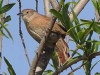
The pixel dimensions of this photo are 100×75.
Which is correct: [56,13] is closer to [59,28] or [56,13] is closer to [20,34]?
[20,34]

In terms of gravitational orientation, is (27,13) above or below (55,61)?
above

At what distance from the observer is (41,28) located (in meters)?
2.98

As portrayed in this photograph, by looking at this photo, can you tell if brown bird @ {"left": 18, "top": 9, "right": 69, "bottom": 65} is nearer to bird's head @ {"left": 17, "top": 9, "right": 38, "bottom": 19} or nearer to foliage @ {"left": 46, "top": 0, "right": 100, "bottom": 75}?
bird's head @ {"left": 17, "top": 9, "right": 38, "bottom": 19}

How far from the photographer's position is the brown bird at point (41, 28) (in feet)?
7.93

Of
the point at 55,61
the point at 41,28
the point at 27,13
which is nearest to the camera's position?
the point at 55,61

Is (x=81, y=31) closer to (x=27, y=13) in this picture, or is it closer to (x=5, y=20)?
(x=5, y=20)

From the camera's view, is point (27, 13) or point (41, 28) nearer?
point (41, 28)

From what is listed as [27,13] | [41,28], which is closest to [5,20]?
[41,28]

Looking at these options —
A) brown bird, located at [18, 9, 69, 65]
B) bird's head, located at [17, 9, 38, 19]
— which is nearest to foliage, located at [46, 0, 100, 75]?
brown bird, located at [18, 9, 69, 65]

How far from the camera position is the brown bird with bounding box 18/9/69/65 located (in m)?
2.42

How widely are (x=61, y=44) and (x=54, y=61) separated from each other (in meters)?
0.30

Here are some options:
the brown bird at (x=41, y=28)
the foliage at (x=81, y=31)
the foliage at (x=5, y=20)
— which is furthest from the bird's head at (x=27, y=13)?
the foliage at (x=81, y=31)

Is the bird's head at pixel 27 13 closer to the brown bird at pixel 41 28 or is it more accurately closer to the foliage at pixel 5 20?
the brown bird at pixel 41 28

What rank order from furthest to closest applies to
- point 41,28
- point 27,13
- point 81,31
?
point 27,13 → point 41,28 → point 81,31
